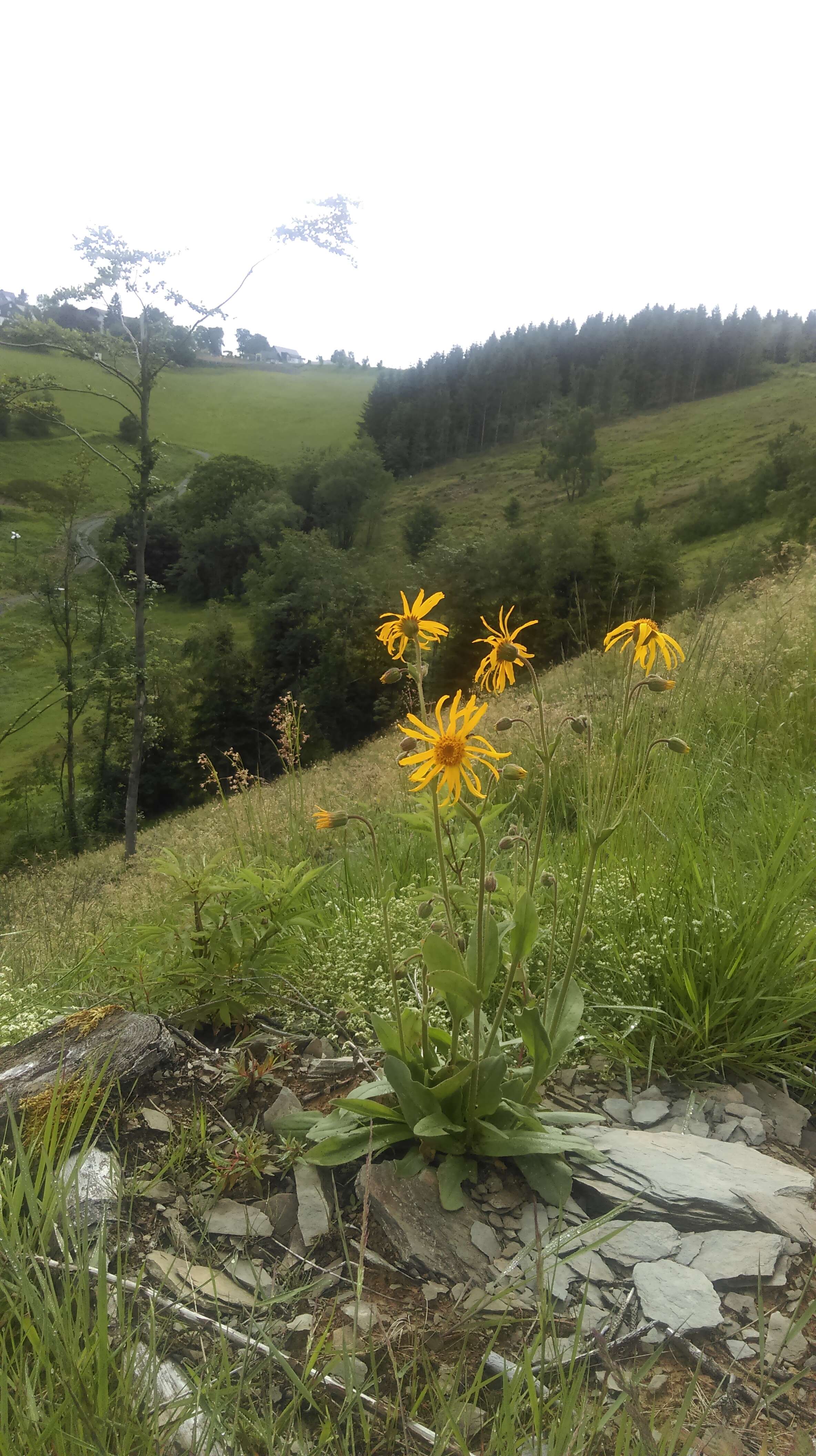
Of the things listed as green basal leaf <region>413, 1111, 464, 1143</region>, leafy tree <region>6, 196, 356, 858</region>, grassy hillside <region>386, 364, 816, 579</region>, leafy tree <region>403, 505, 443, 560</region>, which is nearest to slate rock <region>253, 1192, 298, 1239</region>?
green basal leaf <region>413, 1111, 464, 1143</region>

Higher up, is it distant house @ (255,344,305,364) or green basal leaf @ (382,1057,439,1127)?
distant house @ (255,344,305,364)

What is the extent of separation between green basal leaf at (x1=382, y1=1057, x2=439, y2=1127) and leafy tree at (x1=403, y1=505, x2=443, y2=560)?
150ft

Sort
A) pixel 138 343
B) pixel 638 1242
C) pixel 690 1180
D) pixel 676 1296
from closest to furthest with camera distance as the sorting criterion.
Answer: pixel 676 1296, pixel 638 1242, pixel 690 1180, pixel 138 343

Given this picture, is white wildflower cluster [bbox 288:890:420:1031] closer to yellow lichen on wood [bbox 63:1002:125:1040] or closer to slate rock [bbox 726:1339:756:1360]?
yellow lichen on wood [bbox 63:1002:125:1040]

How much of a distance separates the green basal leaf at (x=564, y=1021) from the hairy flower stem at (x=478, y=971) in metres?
0.18

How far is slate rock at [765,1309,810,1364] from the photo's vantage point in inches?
46.1

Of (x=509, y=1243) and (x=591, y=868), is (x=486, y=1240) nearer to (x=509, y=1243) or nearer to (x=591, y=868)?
(x=509, y=1243)

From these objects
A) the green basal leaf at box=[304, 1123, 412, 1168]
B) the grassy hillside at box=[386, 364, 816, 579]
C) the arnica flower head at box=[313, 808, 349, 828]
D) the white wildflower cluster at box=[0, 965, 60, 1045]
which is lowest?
the white wildflower cluster at box=[0, 965, 60, 1045]

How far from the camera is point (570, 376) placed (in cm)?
8106

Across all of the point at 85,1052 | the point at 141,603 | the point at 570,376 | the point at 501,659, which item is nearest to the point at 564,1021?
the point at 501,659

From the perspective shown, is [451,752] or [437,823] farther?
[437,823]

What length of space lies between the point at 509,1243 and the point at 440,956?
0.57m

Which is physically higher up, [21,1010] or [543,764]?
[543,764]

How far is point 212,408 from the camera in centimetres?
7594
